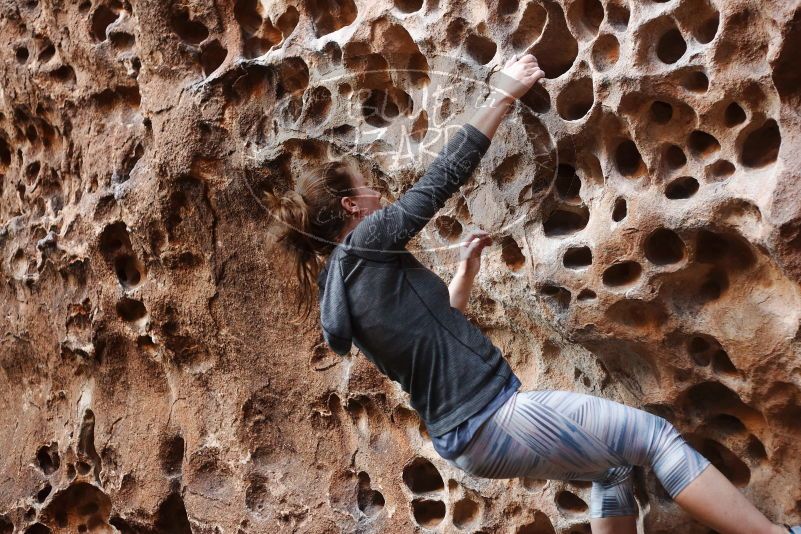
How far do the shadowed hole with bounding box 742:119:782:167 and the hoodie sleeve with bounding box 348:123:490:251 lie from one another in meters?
0.51

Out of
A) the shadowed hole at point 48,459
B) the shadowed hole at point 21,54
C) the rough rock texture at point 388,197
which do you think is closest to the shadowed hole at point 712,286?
the rough rock texture at point 388,197

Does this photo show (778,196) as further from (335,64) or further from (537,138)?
(335,64)

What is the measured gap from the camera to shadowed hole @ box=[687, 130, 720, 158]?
6.17ft

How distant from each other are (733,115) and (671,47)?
21 centimetres

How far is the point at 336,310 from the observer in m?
1.79

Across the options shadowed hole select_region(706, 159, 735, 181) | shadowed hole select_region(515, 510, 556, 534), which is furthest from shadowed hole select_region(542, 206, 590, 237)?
shadowed hole select_region(515, 510, 556, 534)

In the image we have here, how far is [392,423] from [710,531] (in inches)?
34.0

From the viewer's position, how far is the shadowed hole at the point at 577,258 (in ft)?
6.79

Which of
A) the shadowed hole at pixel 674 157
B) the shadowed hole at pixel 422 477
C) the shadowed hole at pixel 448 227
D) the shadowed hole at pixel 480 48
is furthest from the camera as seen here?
the shadowed hole at pixel 422 477

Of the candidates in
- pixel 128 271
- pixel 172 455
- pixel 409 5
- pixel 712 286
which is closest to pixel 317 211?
pixel 409 5

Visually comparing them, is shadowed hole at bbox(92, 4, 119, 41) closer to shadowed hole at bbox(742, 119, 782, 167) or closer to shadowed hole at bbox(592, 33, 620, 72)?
shadowed hole at bbox(592, 33, 620, 72)

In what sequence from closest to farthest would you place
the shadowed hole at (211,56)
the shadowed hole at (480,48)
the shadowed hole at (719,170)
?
the shadowed hole at (719,170) → the shadowed hole at (480,48) → the shadowed hole at (211,56)

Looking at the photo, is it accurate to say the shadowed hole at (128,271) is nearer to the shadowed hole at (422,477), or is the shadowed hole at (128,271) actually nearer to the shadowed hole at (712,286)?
the shadowed hole at (422,477)

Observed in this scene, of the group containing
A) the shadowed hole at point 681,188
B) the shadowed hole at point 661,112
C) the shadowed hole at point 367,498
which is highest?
the shadowed hole at point 661,112
